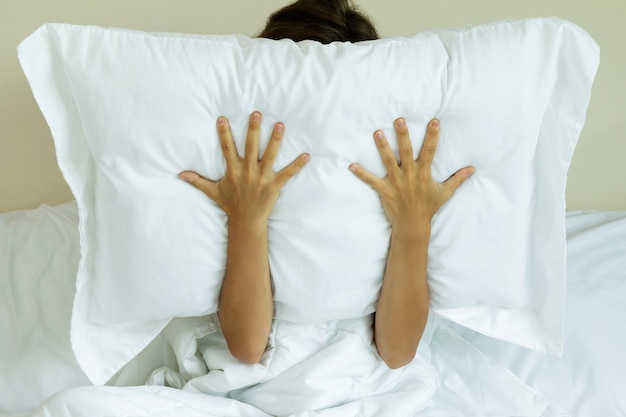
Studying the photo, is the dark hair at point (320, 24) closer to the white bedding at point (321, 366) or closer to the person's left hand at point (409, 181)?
the person's left hand at point (409, 181)

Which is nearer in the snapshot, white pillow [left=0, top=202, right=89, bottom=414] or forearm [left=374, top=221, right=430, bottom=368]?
forearm [left=374, top=221, right=430, bottom=368]

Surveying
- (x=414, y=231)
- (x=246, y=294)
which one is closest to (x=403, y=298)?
(x=414, y=231)

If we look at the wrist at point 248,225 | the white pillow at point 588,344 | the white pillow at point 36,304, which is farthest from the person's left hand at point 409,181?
the white pillow at point 36,304

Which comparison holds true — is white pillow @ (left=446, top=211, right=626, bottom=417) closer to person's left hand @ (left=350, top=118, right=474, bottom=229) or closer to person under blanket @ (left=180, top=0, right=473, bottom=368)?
person under blanket @ (left=180, top=0, right=473, bottom=368)

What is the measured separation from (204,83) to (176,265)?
230 millimetres

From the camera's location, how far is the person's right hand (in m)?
0.93

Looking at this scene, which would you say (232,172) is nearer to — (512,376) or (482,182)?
(482,182)

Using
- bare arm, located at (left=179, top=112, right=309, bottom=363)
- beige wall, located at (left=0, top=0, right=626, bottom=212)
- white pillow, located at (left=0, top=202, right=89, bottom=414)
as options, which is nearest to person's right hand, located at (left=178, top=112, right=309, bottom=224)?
bare arm, located at (left=179, top=112, right=309, bottom=363)

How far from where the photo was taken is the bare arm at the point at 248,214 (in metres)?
0.93

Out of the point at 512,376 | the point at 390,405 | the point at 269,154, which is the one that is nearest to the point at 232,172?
the point at 269,154

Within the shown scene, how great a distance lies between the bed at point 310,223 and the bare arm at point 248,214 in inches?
0.7

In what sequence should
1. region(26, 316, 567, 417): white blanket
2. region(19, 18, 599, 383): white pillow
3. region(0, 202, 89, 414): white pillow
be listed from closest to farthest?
region(19, 18, 599, 383): white pillow < region(26, 316, 567, 417): white blanket < region(0, 202, 89, 414): white pillow

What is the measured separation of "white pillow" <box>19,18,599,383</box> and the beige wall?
1.73ft

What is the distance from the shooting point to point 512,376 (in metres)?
1.16
